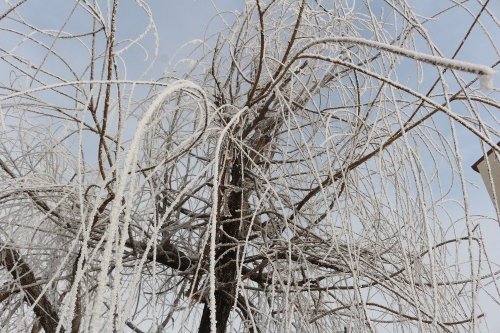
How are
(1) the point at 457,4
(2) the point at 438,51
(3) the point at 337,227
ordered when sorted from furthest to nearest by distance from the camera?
(3) the point at 337,227 < (1) the point at 457,4 < (2) the point at 438,51

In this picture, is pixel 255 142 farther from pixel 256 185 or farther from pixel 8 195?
pixel 8 195

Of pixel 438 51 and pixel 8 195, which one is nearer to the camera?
pixel 438 51

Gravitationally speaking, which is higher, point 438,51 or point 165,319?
point 438,51

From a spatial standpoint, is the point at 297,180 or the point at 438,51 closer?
the point at 438,51

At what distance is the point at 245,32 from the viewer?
2.63 feet

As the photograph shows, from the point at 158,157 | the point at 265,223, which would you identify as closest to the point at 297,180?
the point at 265,223

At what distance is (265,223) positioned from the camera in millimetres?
816

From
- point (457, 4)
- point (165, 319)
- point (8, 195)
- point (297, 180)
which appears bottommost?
point (165, 319)

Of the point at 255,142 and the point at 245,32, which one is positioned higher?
the point at 245,32

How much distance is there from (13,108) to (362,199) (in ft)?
1.61

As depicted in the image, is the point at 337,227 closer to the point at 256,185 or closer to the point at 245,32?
the point at 256,185

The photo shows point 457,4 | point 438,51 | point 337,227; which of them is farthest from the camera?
point 337,227

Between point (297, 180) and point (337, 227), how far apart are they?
0.32 feet

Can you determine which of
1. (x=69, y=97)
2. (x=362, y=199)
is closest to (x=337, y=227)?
(x=362, y=199)
